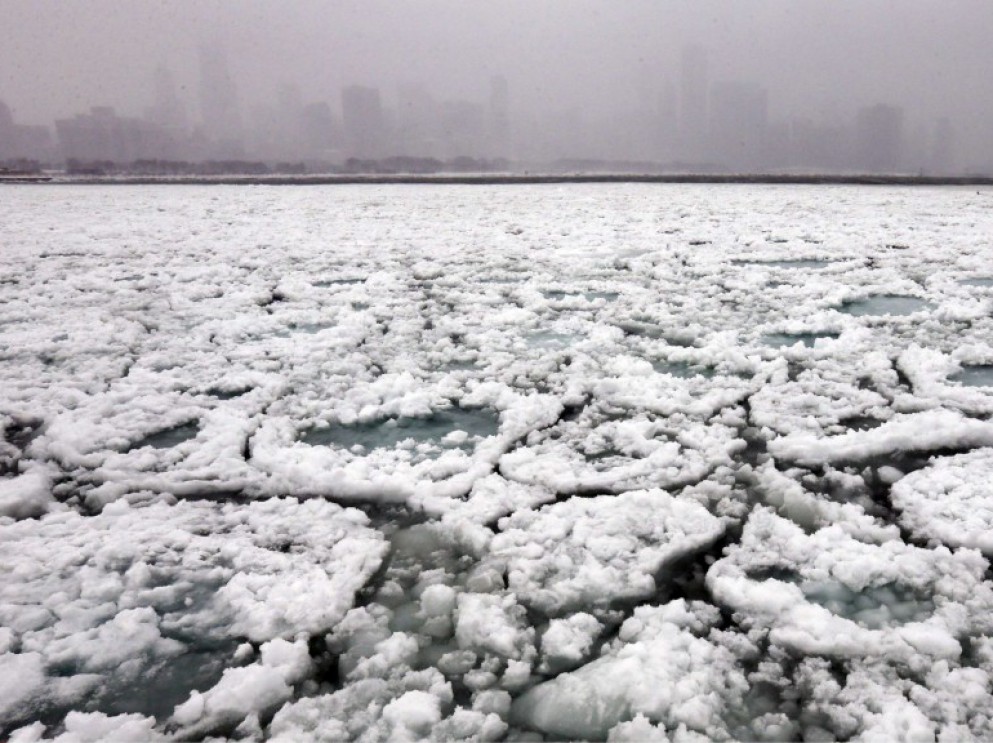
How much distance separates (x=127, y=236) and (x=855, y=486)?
8.76m

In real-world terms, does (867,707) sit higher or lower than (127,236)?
lower

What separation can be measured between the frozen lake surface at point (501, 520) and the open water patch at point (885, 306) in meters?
0.05

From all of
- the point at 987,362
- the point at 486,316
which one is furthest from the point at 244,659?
the point at 987,362

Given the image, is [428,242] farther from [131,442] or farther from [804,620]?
[804,620]

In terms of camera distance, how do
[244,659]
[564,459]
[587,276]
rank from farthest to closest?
[587,276], [564,459], [244,659]

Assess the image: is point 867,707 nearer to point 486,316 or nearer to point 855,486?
point 855,486

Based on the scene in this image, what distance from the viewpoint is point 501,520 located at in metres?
1.86

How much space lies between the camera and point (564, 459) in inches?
88.0

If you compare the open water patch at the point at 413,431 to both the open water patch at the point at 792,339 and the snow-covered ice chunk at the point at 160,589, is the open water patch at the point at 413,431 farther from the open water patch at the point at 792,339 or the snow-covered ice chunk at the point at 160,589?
the open water patch at the point at 792,339

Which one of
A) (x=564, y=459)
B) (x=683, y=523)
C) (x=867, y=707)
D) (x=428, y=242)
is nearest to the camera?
(x=867, y=707)

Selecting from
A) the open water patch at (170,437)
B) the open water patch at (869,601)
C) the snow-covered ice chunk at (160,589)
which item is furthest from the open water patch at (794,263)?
the snow-covered ice chunk at (160,589)

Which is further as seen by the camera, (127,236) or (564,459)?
(127,236)

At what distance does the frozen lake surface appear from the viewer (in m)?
1.28

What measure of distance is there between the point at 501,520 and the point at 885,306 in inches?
141
